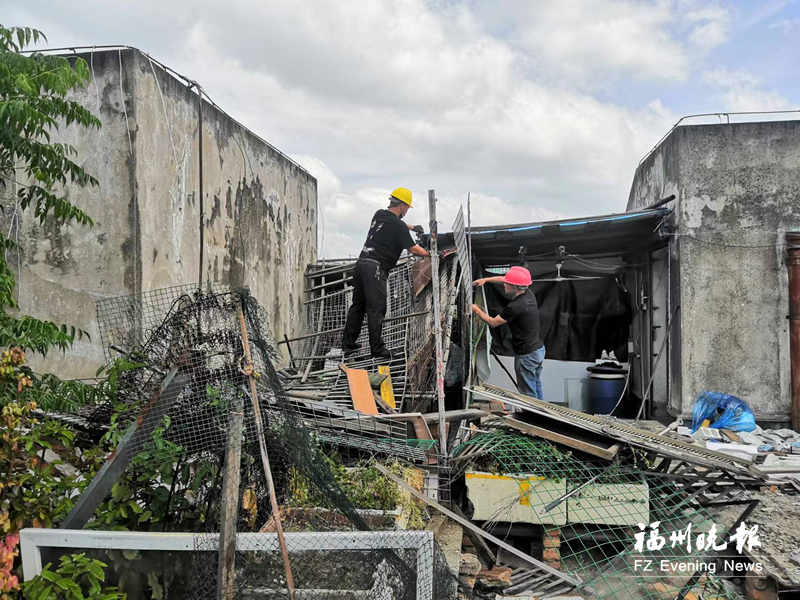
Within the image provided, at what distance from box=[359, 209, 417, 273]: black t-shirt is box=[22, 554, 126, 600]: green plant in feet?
13.9

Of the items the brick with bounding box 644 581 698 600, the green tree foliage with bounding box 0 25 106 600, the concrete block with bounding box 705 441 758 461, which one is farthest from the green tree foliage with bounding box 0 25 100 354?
the concrete block with bounding box 705 441 758 461

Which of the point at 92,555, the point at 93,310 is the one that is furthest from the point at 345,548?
the point at 93,310

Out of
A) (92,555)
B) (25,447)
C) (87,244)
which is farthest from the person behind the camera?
(87,244)

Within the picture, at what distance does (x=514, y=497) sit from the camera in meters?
4.55

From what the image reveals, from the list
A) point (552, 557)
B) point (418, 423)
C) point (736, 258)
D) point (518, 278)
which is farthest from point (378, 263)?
point (736, 258)

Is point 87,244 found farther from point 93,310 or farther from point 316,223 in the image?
point 316,223

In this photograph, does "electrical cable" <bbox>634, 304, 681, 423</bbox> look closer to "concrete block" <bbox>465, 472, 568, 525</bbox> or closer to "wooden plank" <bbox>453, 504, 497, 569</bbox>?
"concrete block" <bbox>465, 472, 568, 525</bbox>

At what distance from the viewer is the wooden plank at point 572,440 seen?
4266 millimetres

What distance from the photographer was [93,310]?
17.6 feet

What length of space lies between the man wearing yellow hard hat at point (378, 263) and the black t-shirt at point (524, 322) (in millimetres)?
1432

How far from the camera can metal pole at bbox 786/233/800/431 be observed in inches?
296

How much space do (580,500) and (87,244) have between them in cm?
489

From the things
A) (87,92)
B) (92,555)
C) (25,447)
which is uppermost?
(87,92)

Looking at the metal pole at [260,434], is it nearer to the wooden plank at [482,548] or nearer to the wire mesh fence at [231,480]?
the wire mesh fence at [231,480]
